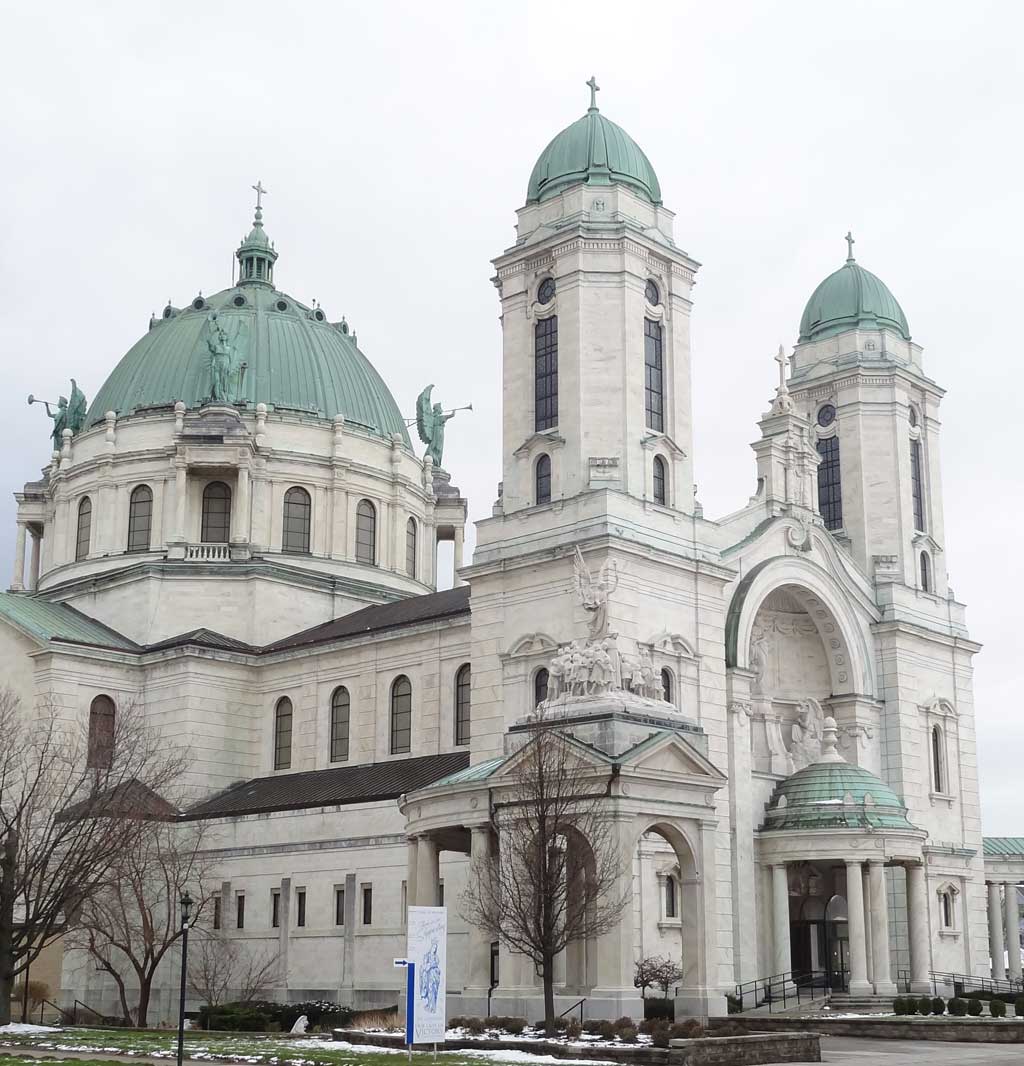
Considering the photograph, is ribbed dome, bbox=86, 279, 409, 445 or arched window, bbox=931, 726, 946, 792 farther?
ribbed dome, bbox=86, 279, 409, 445

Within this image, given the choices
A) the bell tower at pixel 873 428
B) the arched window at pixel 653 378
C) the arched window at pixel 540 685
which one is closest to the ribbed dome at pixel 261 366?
the bell tower at pixel 873 428

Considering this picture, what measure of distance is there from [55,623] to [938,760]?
3674cm

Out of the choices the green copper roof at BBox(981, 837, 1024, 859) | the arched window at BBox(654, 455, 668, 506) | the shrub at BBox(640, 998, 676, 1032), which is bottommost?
the shrub at BBox(640, 998, 676, 1032)

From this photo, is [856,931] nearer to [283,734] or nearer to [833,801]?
[833,801]

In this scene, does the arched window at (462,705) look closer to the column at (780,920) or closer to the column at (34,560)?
the column at (780,920)

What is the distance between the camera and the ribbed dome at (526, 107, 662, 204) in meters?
56.8

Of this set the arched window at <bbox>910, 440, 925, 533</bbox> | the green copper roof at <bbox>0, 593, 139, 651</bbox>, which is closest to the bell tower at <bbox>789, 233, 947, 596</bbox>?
the arched window at <bbox>910, 440, 925, 533</bbox>

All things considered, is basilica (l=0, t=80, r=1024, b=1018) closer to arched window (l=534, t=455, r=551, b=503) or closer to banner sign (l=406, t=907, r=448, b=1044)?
arched window (l=534, t=455, r=551, b=503)

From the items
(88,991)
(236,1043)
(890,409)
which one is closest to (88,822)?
(88,991)

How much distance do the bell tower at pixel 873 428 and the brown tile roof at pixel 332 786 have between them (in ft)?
68.3

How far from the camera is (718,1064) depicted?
31.4 m

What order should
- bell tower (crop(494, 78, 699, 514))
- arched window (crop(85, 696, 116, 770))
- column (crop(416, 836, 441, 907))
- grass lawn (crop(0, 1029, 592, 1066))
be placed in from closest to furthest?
1. grass lawn (crop(0, 1029, 592, 1066))
2. column (crop(416, 836, 441, 907))
3. bell tower (crop(494, 78, 699, 514))
4. arched window (crop(85, 696, 116, 770))

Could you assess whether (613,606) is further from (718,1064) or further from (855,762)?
(718,1064)

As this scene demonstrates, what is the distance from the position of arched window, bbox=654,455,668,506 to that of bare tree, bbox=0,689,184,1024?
19780 mm
